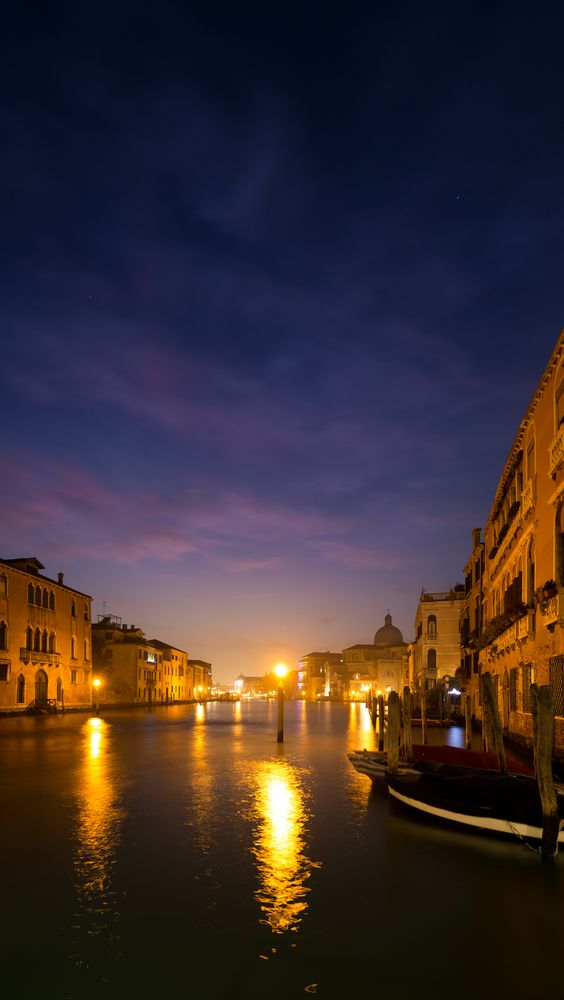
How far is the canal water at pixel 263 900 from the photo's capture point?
263 inches

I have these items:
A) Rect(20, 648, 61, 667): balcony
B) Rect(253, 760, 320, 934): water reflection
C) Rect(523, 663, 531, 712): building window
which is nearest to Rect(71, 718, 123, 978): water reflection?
Rect(253, 760, 320, 934): water reflection

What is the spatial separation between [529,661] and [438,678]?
44736 mm

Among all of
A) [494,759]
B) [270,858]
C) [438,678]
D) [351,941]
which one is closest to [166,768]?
[494,759]

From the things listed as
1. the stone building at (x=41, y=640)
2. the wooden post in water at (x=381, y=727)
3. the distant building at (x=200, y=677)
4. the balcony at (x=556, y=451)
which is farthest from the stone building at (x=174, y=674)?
the balcony at (x=556, y=451)

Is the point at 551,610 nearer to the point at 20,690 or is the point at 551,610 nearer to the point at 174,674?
the point at 20,690

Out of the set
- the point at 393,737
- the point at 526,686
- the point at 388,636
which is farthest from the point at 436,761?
the point at 388,636

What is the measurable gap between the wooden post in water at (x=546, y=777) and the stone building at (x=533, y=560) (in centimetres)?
442

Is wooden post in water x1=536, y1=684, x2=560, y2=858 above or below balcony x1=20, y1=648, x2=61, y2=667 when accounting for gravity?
above

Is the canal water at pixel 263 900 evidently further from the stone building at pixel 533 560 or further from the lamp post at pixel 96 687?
the lamp post at pixel 96 687

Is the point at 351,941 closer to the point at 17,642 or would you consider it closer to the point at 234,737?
the point at 234,737

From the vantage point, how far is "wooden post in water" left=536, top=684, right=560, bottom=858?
10789 mm

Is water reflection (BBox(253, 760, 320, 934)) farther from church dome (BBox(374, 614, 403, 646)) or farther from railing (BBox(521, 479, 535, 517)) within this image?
church dome (BBox(374, 614, 403, 646))

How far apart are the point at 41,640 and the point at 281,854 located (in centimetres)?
4239

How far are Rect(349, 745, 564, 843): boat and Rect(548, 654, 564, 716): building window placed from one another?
1.69 metres
